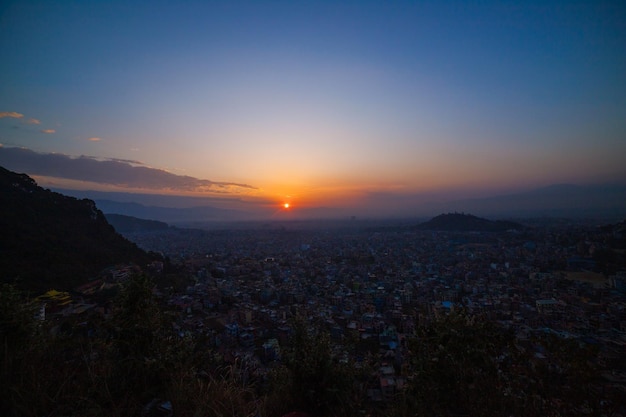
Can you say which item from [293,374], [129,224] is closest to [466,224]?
[293,374]

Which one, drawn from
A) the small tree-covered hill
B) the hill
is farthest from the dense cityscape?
the hill

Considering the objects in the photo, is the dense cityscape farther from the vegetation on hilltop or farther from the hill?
the hill

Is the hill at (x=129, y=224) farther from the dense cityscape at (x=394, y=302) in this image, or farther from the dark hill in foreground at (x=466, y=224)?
the dark hill in foreground at (x=466, y=224)

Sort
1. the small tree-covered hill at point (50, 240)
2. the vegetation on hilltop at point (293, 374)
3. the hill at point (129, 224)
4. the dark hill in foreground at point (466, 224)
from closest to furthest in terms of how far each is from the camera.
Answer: the vegetation on hilltop at point (293, 374) < the small tree-covered hill at point (50, 240) < the dark hill in foreground at point (466, 224) < the hill at point (129, 224)

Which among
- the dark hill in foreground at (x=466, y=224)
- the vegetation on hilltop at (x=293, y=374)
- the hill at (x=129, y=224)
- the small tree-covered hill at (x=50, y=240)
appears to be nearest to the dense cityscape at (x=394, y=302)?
the vegetation on hilltop at (x=293, y=374)

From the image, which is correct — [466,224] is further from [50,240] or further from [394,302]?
[50,240]
